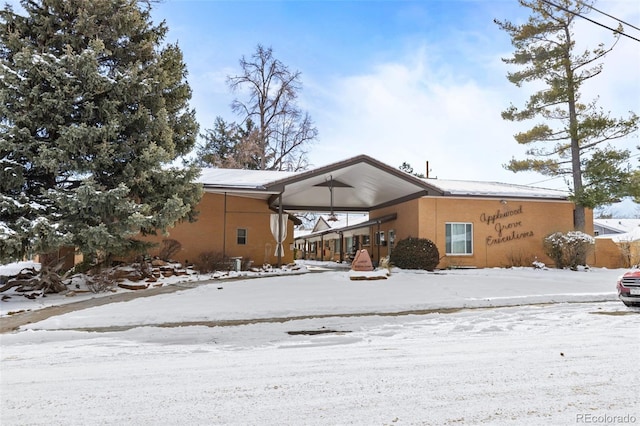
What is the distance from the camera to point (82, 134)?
36.5 feet

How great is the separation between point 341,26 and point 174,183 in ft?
21.4

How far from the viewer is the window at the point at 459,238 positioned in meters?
18.6

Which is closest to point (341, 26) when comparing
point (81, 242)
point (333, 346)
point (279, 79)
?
point (333, 346)

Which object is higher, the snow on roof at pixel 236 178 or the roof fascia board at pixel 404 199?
the snow on roof at pixel 236 178

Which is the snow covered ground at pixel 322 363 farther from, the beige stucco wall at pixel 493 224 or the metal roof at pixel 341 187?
the beige stucco wall at pixel 493 224

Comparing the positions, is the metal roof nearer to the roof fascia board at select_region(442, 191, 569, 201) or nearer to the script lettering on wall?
the roof fascia board at select_region(442, 191, 569, 201)

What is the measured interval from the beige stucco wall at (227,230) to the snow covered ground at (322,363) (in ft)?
24.0

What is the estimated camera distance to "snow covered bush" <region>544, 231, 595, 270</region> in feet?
57.2

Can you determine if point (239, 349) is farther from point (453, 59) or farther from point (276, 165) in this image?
point (276, 165)

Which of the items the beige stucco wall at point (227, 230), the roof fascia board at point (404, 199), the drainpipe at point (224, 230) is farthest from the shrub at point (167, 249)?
the roof fascia board at point (404, 199)

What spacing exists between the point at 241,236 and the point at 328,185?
14.6 feet

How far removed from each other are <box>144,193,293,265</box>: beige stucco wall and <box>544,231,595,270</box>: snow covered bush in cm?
1190

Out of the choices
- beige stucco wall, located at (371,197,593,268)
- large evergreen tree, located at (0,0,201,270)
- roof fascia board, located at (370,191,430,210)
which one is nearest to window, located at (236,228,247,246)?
large evergreen tree, located at (0,0,201,270)

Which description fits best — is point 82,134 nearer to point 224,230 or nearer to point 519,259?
point 224,230
